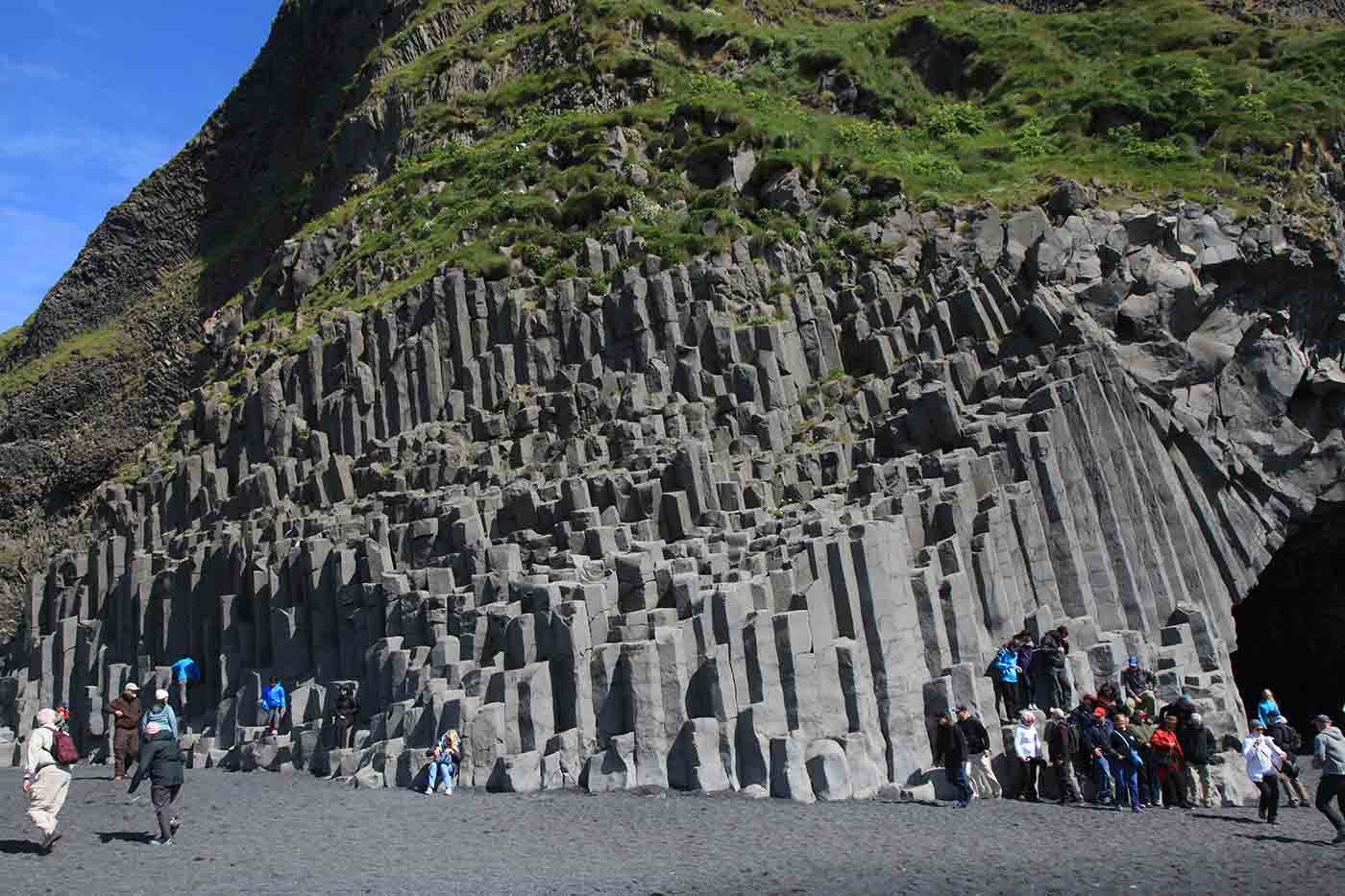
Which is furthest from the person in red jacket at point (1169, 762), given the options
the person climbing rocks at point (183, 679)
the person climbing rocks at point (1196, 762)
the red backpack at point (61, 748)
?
the person climbing rocks at point (183, 679)

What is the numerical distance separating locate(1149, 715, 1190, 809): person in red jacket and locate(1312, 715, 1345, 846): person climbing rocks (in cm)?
241

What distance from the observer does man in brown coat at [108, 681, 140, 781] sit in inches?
723

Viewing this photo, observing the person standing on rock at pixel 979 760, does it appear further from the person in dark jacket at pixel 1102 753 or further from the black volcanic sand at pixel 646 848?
the person in dark jacket at pixel 1102 753

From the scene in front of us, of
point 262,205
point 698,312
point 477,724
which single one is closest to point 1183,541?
point 698,312

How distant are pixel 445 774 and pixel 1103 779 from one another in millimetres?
9419

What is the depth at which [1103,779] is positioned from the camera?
17.6 metres

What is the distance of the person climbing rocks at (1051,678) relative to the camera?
19734mm

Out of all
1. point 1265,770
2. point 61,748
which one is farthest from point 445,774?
point 1265,770

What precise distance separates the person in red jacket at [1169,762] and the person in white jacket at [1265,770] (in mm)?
1011

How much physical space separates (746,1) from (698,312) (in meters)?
26.9

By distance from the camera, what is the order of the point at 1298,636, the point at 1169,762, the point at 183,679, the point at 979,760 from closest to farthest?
the point at 979,760 → the point at 1169,762 → the point at 183,679 → the point at 1298,636

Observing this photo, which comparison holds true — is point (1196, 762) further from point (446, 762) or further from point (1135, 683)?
point (446, 762)

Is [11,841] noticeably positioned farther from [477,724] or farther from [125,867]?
[477,724]

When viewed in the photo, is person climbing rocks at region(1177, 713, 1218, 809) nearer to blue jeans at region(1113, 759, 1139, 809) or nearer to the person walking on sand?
blue jeans at region(1113, 759, 1139, 809)
